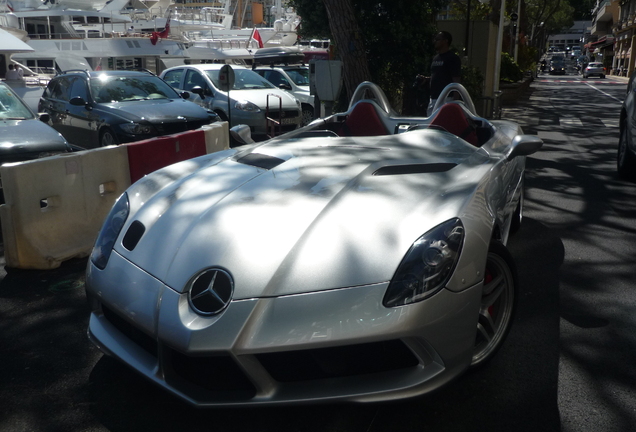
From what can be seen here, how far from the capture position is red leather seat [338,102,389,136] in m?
5.06

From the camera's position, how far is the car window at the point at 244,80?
1355cm

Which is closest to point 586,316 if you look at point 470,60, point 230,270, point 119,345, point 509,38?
point 230,270

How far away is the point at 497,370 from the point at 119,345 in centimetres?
183

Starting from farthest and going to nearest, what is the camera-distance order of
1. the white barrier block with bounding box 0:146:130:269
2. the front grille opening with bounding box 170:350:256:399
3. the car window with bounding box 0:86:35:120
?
the car window with bounding box 0:86:35:120 → the white barrier block with bounding box 0:146:130:269 → the front grille opening with bounding box 170:350:256:399

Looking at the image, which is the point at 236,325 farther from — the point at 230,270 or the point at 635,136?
the point at 635,136

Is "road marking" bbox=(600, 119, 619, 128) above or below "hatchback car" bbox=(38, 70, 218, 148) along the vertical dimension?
below

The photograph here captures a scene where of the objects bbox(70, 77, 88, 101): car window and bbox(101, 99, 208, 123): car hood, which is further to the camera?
bbox(70, 77, 88, 101): car window

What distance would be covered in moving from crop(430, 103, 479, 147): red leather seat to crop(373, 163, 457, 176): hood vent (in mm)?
1254

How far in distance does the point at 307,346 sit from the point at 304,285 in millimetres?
247

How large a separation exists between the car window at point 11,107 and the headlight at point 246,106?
4830 millimetres

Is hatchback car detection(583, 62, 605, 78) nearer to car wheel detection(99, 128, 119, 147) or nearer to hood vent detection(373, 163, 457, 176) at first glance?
car wheel detection(99, 128, 119, 147)

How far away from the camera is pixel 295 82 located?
54.0ft

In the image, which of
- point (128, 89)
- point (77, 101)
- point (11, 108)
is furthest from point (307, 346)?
point (128, 89)

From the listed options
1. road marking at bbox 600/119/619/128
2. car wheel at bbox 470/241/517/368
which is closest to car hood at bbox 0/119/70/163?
car wheel at bbox 470/241/517/368
